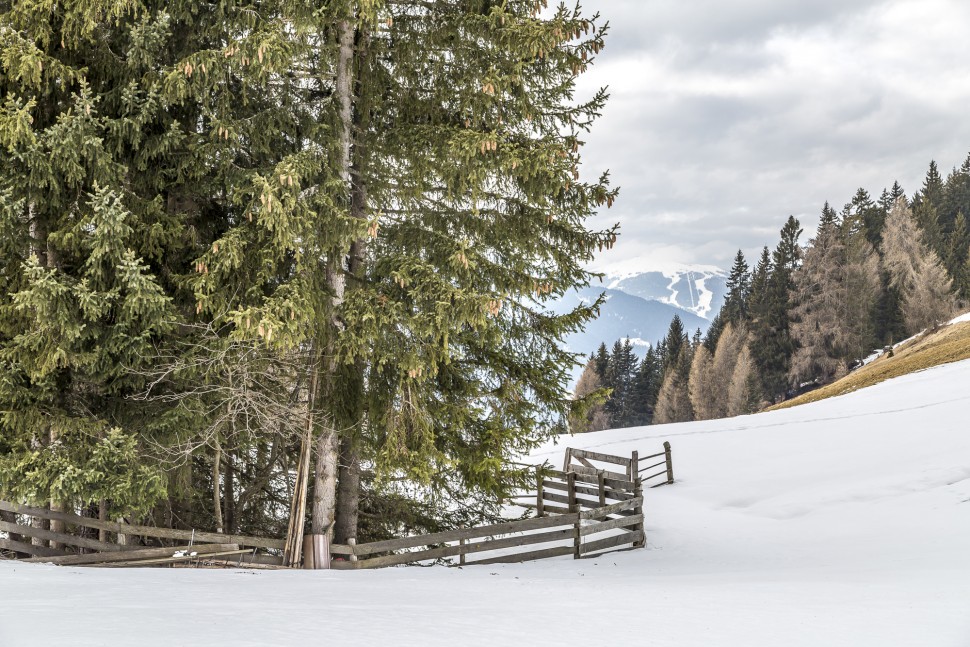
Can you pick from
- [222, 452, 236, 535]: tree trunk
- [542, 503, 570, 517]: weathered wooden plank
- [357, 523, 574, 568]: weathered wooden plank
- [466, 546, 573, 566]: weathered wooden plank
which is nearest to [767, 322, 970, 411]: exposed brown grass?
[542, 503, 570, 517]: weathered wooden plank

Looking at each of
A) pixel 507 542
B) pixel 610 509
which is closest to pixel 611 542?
pixel 610 509

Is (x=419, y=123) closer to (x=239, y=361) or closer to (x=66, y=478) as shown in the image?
(x=239, y=361)

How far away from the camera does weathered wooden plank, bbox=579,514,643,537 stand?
11.0 m

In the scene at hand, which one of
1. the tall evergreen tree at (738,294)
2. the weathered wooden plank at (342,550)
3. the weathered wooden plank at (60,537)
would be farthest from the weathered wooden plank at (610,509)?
the tall evergreen tree at (738,294)

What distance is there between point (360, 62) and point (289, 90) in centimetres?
108

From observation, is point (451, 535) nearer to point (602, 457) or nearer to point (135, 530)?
point (135, 530)

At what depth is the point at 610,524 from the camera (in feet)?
38.3

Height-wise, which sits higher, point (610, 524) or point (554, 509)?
point (610, 524)

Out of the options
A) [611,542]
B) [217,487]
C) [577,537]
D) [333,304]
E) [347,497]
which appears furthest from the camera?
[611,542]

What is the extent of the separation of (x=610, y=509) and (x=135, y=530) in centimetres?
743

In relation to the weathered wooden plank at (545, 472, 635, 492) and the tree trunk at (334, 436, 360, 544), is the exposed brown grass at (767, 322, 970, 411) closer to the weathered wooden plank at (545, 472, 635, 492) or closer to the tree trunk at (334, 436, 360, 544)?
the weathered wooden plank at (545, 472, 635, 492)

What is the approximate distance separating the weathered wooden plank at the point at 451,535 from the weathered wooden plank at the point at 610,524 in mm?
358

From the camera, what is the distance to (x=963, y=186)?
272ft

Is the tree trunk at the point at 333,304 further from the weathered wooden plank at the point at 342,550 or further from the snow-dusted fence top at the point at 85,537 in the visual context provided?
the snow-dusted fence top at the point at 85,537
